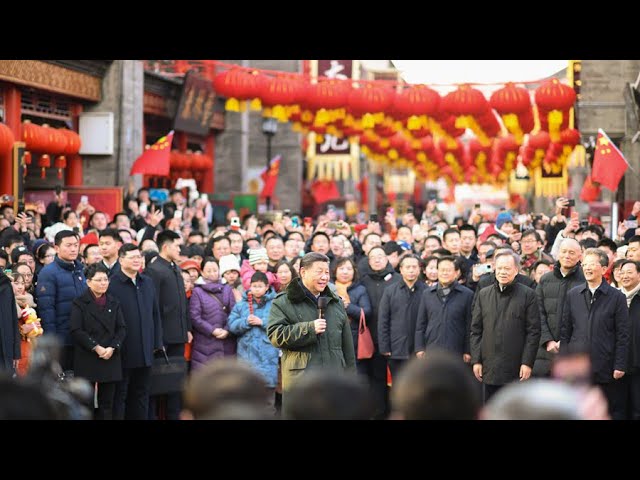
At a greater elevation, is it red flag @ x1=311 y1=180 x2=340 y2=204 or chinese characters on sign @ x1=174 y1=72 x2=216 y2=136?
chinese characters on sign @ x1=174 y1=72 x2=216 y2=136

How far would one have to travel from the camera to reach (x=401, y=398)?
3.19 m

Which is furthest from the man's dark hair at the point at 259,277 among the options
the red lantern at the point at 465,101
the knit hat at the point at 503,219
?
the red lantern at the point at 465,101

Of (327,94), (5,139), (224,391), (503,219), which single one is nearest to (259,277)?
(503,219)

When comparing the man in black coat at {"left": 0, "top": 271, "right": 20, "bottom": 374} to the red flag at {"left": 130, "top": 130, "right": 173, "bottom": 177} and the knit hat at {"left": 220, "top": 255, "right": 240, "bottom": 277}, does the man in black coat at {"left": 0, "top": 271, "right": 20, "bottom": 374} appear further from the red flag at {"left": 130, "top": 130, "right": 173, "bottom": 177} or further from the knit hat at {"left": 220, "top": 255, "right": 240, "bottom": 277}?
the red flag at {"left": 130, "top": 130, "right": 173, "bottom": 177}

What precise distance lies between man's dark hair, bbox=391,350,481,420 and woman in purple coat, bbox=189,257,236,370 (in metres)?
7.33

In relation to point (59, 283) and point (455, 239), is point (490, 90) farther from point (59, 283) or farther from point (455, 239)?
point (59, 283)

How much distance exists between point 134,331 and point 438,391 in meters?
6.59

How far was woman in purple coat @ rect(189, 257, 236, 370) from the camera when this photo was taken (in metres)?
10.5

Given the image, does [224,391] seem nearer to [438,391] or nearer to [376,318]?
[438,391]

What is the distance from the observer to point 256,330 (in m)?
10.3

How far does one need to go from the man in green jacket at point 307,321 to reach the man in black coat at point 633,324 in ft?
8.62

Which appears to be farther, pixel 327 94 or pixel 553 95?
pixel 327 94

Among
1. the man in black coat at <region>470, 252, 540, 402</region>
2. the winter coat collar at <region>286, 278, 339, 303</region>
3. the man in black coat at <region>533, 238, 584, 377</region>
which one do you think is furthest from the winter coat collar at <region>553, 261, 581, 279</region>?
the winter coat collar at <region>286, 278, 339, 303</region>

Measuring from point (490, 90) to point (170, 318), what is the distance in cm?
1084
